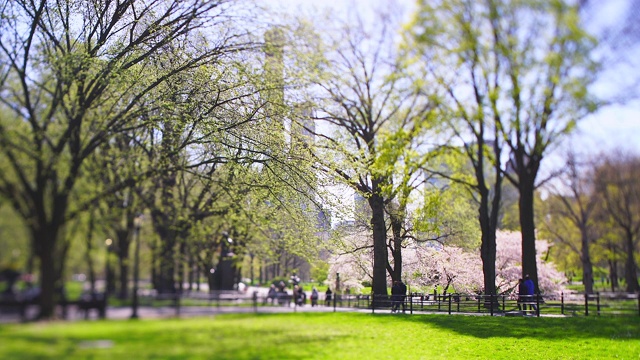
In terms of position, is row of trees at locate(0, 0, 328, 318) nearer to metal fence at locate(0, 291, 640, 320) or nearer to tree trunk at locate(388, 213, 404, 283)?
metal fence at locate(0, 291, 640, 320)

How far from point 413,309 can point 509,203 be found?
69.4 ft

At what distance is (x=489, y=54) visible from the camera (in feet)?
20.5

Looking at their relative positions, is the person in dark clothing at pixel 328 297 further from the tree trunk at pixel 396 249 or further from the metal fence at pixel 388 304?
the tree trunk at pixel 396 249

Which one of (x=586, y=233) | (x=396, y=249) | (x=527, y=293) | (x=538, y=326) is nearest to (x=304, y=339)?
(x=396, y=249)

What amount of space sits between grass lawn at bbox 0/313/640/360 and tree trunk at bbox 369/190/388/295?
0.54 metres

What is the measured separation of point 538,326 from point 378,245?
194 inches

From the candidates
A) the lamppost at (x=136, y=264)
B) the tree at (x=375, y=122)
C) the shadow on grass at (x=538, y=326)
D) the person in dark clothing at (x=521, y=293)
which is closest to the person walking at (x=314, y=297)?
the tree at (x=375, y=122)

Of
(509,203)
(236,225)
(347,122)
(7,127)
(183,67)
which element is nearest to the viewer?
(7,127)

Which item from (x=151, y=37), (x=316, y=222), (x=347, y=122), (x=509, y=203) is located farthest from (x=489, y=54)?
(x=509, y=203)

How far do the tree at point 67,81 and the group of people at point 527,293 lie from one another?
329 inches

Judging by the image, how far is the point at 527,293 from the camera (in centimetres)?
1112

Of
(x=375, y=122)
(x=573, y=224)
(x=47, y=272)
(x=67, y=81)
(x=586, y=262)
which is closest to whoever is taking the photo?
(x=47, y=272)

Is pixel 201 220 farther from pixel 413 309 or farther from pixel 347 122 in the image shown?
pixel 413 309

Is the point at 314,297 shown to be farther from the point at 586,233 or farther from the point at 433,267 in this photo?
the point at 586,233
